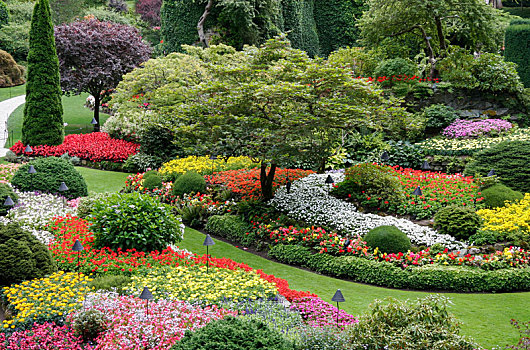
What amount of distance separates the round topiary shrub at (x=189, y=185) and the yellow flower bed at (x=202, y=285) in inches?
203

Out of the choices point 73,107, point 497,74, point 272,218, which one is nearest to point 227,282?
point 272,218

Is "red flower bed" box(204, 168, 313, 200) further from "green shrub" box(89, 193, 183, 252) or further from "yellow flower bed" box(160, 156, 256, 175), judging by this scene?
"green shrub" box(89, 193, 183, 252)

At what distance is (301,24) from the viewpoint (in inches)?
1074

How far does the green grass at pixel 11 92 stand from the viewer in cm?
2584

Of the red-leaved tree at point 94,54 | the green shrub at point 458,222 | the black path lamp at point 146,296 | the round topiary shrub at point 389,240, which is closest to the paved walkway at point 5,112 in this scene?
the red-leaved tree at point 94,54

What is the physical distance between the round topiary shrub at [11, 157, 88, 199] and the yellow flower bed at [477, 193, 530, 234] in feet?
31.6

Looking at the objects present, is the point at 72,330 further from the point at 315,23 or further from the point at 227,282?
the point at 315,23

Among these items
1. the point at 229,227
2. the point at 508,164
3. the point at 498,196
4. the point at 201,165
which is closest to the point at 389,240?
the point at 498,196

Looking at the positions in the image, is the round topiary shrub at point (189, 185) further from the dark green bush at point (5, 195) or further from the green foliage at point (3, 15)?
the green foliage at point (3, 15)

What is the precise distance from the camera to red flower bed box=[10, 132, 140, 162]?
1631cm

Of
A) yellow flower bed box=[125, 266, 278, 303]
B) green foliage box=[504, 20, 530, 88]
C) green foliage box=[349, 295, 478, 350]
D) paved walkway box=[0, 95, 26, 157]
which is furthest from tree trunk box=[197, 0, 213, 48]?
green foliage box=[349, 295, 478, 350]

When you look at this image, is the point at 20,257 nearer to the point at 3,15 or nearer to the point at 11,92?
the point at 11,92

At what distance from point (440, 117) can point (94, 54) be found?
1448 cm

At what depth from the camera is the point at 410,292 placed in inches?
318
